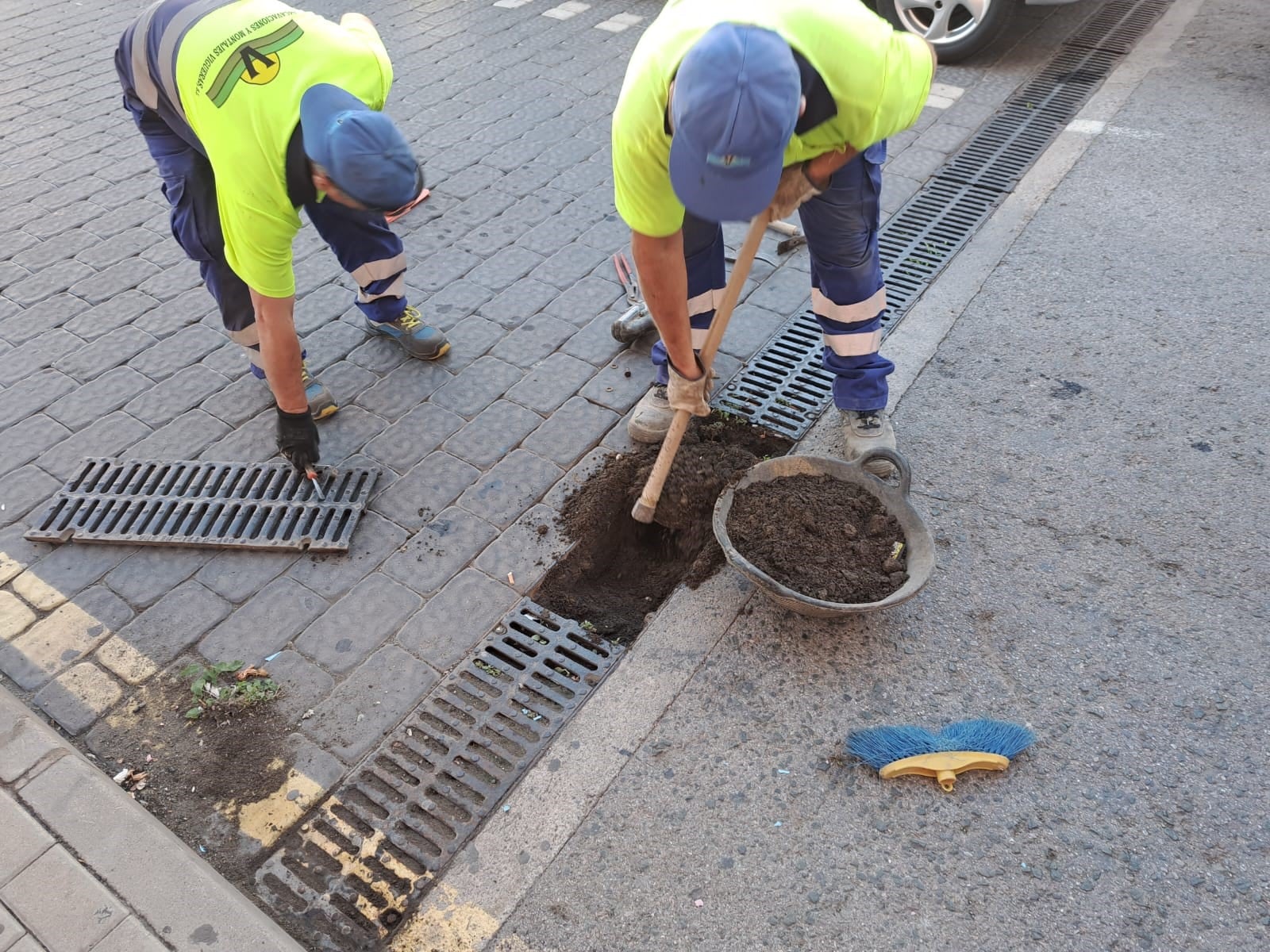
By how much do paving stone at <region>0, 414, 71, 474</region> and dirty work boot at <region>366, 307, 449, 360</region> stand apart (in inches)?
55.7

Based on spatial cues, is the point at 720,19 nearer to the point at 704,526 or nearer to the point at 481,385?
the point at 704,526

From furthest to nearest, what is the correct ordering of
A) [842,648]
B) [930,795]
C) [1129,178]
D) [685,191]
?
[1129,178] < [842,648] < [930,795] < [685,191]

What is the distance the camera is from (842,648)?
2719 millimetres

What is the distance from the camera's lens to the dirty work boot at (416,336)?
3801mm

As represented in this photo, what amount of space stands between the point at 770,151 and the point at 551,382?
199cm

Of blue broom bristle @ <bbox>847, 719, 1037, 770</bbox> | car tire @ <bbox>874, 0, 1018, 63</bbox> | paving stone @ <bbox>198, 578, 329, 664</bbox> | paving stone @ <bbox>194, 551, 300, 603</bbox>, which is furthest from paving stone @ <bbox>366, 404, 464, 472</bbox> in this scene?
car tire @ <bbox>874, 0, 1018, 63</bbox>

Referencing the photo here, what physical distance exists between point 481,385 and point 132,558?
4.93 ft

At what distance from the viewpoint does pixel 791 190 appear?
2523 mm

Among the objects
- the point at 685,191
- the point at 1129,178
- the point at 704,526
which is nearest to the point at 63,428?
the point at 704,526

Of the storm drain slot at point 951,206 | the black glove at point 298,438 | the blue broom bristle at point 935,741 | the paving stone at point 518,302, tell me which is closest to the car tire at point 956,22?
the storm drain slot at point 951,206

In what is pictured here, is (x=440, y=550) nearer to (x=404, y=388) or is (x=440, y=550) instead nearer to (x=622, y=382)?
(x=404, y=388)

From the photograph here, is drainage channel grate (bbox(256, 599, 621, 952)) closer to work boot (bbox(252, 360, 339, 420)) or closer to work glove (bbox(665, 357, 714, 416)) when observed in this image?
work glove (bbox(665, 357, 714, 416))

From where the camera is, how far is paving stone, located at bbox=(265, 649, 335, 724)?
2.66 metres

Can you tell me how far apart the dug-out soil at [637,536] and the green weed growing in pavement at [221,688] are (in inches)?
36.0
